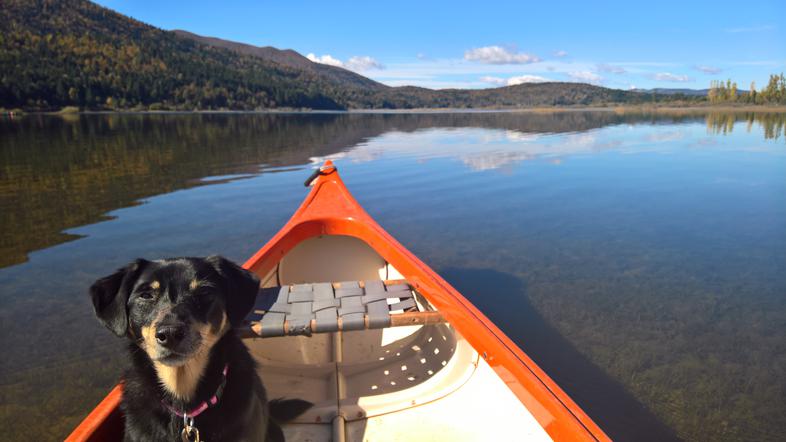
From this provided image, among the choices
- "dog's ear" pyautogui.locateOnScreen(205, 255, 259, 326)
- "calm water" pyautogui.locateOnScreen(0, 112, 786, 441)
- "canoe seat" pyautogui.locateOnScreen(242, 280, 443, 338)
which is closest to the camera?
"dog's ear" pyautogui.locateOnScreen(205, 255, 259, 326)

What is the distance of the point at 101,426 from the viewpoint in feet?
7.91

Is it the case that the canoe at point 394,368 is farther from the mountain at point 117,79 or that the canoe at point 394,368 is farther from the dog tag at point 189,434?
the mountain at point 117,79

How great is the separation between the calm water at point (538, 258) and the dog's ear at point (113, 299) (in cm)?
290

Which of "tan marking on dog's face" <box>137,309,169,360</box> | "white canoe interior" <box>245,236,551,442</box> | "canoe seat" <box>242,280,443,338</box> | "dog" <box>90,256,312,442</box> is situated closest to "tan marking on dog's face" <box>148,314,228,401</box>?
"dog" <box>90,256,312,442</box>

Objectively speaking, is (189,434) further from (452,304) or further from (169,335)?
(452,304)

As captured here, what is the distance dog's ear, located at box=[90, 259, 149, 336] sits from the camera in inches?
92.0

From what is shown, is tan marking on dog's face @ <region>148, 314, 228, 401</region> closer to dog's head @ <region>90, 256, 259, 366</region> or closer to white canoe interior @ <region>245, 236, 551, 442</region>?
dog's head @ <region>90, 256, 259, 366</region>

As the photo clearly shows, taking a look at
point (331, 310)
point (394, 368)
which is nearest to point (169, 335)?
point (331, 310)

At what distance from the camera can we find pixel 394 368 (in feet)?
14.9

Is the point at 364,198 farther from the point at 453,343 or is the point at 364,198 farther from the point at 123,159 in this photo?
the point at 123,159

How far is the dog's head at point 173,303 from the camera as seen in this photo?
2.23m

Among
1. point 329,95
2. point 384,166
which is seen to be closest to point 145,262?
point 384,166

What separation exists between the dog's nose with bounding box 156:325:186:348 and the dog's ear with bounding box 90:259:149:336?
0.30m

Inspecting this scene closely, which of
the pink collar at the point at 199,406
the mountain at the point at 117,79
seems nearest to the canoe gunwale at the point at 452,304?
the pink collar at the point at 199,406
